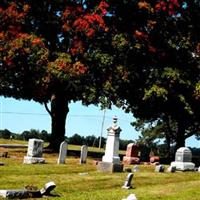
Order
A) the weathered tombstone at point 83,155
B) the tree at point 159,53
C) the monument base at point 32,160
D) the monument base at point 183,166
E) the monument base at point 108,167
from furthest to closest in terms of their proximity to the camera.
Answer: the tree at point 159,53 < the weathered tombstone at point 83,155 < the monument base at point 183,166 < the monument base at point 32,160 < the monument base at point 108,167

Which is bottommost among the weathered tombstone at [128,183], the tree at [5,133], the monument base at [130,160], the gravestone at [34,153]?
the weathered tombstone at [128,183]

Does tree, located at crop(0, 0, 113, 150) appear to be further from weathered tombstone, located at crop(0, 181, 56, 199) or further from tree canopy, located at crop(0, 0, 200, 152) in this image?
weathered tombstone, located at crop(0, 181, 56, 199)

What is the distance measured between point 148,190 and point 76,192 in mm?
2939

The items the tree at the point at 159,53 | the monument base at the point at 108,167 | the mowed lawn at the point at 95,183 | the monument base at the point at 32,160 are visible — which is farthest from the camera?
the tree at the point at 159,53

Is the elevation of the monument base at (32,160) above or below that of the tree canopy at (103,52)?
below

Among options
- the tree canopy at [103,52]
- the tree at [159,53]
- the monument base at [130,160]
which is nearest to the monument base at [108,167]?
the monument base at [130,160]

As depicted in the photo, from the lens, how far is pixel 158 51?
123 ft

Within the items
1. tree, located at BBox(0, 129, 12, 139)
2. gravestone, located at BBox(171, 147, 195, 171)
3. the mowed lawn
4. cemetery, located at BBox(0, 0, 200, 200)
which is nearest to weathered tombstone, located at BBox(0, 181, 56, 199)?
the mowed lawn

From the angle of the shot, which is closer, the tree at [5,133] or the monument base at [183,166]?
the monument base at [183,166]

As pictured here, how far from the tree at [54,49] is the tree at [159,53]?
167cm

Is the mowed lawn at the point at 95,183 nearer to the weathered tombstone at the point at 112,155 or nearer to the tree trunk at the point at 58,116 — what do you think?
the weathered tombstone at the point at 112,155

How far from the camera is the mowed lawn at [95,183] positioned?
17.1m

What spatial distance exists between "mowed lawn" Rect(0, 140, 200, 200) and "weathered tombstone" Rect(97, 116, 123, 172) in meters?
0.58

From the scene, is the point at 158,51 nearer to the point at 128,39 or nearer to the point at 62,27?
the point at 128,39
